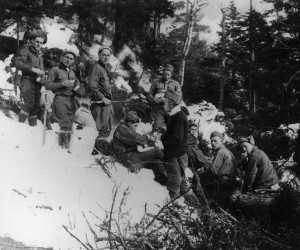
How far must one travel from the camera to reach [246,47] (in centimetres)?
1697

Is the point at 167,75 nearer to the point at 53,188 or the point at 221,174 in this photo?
the point at 221,174

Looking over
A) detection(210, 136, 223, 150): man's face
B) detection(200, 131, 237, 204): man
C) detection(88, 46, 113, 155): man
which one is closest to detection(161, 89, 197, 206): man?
detection(200, 131, 237, 204): man

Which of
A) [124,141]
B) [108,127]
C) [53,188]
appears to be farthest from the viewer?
[108,127]

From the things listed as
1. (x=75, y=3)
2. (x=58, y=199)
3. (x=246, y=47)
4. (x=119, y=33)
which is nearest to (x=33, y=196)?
(x=58, y=199)

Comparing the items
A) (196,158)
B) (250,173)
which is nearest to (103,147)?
(196,158)

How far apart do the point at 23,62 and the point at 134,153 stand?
7.60ft

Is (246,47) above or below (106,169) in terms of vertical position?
above

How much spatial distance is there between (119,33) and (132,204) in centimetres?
1116

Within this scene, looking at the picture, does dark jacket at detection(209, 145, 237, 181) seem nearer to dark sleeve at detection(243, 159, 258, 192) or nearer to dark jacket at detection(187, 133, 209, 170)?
dark sleeve at detection(243, 159, 258, 192)

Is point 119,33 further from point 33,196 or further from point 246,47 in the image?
point 33,196

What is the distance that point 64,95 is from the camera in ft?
20.0

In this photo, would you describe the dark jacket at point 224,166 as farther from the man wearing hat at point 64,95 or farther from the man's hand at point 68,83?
the man's hand at point 68,83

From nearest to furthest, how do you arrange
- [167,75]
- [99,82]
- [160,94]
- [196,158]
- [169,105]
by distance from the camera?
[169,105]
[99,82]
[196,158]
[160,94]
[167,75]

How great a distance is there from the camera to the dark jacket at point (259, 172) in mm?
5844
